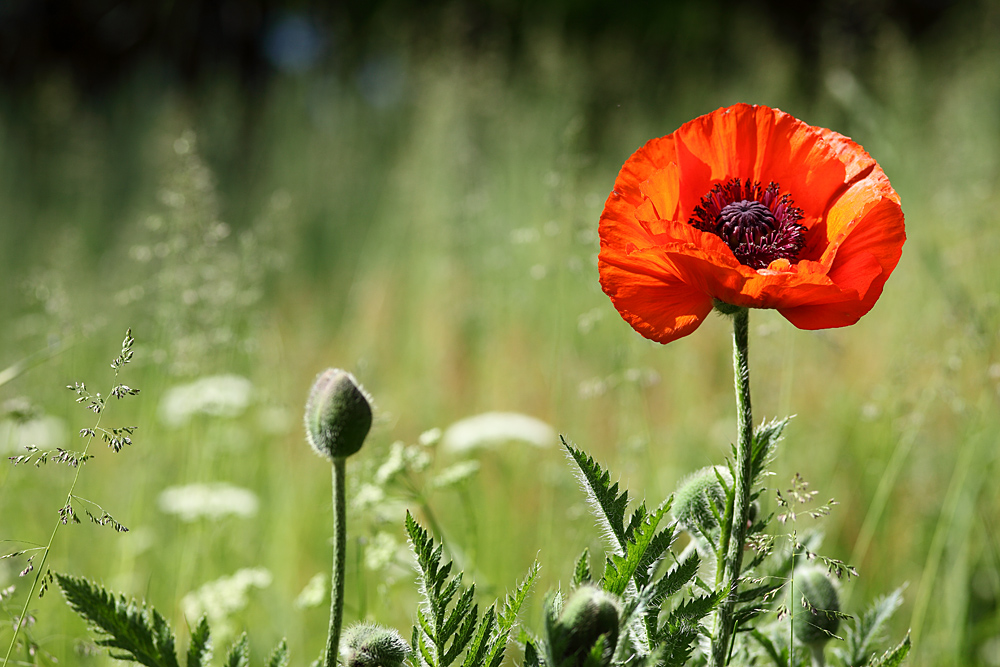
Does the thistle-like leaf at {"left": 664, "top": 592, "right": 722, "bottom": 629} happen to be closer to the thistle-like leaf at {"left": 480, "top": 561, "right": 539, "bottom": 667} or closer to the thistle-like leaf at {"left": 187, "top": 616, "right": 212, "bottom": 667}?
the thistle-like leaf at {"left": 480, "top": 561, "right": 539, "bottom": 667}

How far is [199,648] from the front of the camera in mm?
805

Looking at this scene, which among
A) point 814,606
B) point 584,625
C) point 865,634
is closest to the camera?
point 584,625

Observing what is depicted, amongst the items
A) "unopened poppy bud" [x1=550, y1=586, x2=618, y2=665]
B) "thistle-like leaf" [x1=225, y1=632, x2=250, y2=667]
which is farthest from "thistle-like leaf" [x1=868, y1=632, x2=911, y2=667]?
"thistle-like leaf" [x1=225, y1=632, x2=250, y2=667]

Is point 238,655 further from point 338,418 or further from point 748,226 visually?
point 748,226

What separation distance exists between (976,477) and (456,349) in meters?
2.15

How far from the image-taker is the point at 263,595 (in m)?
1.91

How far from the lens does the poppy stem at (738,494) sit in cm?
72

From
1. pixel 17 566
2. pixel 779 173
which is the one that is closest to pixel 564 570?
pixel 17 566

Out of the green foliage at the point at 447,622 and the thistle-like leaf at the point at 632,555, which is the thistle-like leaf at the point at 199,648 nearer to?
the green foliage at the point at 447,622

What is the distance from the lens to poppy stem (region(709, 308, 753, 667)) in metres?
0.72

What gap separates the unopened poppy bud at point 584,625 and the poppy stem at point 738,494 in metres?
0.11

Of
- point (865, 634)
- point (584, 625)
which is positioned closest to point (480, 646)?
point (584, 625)

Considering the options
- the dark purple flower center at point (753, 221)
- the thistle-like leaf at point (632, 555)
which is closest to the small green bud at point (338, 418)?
the thistle-like leaf at point (632, 555)

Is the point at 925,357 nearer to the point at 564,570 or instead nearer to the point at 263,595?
the point at 564,570
